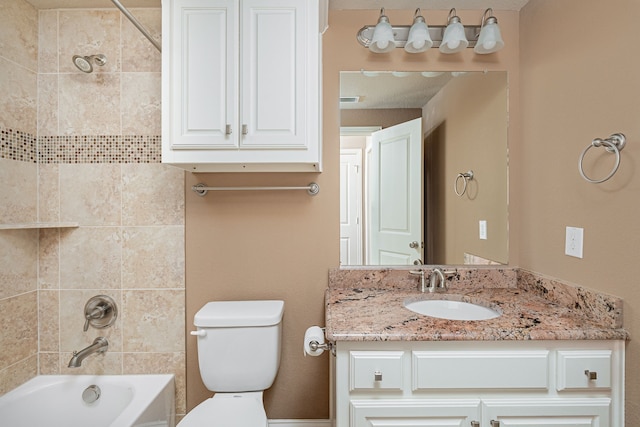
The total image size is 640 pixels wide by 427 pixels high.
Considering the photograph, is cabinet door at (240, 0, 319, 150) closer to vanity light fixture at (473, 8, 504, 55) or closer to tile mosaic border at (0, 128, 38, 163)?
vanity light fixture at (473, 8, 504, 55)

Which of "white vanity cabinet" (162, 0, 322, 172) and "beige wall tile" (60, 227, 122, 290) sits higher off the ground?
"white vanity cabinet" (162, 0, 322, 172)

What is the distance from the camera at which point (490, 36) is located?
166cm

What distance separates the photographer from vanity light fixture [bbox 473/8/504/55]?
1659 millimetres

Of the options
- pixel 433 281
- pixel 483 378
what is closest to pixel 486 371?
pixel 483 378

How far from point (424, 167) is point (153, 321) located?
1683mm

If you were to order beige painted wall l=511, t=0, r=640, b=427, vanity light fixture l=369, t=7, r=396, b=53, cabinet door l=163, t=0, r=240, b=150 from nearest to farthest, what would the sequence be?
beige painted wall l=511, t=0, r=640, b=427, cabinet door l=163, t=0, r=240, b=150, vanity light fixture l=369, t=7, r=396, b=53

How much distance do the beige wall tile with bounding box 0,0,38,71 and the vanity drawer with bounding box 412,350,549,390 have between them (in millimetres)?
2313

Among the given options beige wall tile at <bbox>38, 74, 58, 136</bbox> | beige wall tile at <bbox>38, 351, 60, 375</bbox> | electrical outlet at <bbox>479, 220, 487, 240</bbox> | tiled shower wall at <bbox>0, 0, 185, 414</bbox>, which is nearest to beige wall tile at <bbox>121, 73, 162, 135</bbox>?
tiled shower wall at <bbox>0, 0, 185, 414</bbox>

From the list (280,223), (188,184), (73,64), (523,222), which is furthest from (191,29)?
(523,222)

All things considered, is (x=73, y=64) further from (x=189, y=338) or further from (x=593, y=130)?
(x=593, y=130)

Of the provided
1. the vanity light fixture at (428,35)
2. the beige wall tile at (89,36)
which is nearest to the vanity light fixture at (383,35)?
the vanity light fixture at (428,35)

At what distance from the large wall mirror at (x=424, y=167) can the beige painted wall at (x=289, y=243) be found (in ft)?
0.22

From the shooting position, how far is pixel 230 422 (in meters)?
1.34

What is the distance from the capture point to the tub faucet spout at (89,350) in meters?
1.61
